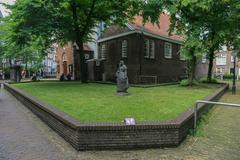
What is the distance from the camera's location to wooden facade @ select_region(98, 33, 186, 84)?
28.7m

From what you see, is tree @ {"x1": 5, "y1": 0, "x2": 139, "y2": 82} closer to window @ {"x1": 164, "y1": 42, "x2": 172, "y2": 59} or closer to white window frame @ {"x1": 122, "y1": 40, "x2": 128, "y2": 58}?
white window frame @ {"x1": 122, "y1": 40, "x2": 128, "y2": 58}

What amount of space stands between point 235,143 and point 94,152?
407 centimetres

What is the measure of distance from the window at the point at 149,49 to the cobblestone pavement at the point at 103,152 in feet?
57.1

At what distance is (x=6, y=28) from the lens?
927 inches

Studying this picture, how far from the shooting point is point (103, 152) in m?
8.50

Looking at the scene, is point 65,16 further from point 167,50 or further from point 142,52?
point 167,50

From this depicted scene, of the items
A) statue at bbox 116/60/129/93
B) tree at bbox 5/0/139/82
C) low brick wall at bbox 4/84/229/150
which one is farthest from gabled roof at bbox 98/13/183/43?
low brick wall at bbox 4/84/229/150

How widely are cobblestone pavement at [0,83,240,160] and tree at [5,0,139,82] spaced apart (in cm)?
1140

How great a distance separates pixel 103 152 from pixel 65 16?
687 inches

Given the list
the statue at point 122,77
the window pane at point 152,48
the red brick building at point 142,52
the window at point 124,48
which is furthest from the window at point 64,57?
the statue at point 122,77

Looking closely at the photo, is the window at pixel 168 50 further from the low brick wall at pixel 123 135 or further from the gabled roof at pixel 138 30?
the low brick wall at pixel 123 135

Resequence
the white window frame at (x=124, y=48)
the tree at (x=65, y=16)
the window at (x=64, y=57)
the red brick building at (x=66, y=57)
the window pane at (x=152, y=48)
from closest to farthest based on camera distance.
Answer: the tree at (x=65, y=16) → the white window frame at (x=124, y=48) → the window pane at (x=152, y=48) → the red brick building at (x=66, y=57) → the window at (x=64, y=57)

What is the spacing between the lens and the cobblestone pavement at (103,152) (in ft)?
26.7

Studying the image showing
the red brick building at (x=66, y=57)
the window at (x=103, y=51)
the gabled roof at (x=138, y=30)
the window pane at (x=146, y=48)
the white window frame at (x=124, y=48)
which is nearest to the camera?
the gabled roof at (x=138, y=30)
